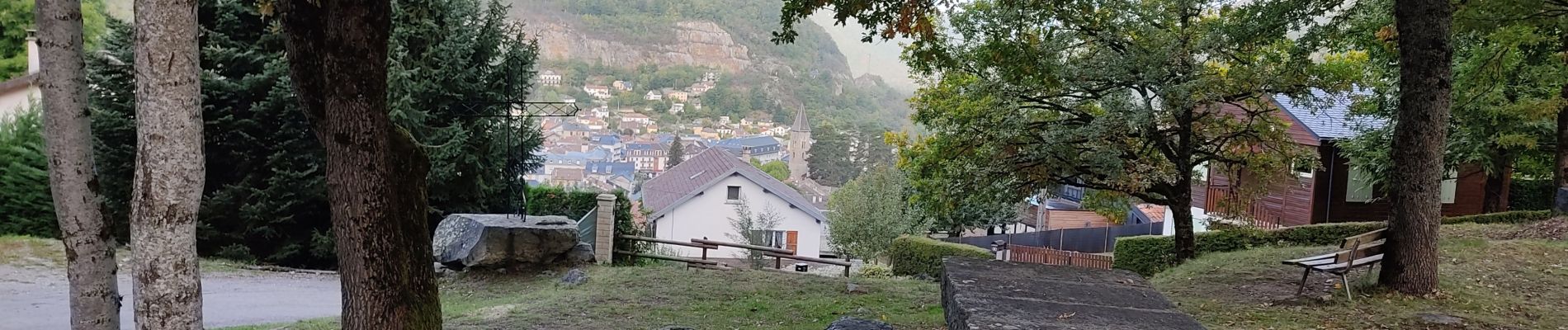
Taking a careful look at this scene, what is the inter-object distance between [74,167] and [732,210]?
2890 cm

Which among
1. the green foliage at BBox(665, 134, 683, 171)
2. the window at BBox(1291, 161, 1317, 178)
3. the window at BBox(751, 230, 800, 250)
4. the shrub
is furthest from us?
the green foliage at BBox(665, 134, 683, 171)

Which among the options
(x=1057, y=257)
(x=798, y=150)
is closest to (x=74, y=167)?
(x=1057, y=257)

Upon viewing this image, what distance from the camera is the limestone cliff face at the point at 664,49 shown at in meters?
86.1

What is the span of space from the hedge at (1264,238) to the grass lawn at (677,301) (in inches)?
287

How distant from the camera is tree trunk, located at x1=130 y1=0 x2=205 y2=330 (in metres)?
4.27

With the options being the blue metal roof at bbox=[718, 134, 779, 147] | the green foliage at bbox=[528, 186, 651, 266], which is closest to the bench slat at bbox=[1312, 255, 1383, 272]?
the green foliage at bbox=[528, 186, 651, 266]

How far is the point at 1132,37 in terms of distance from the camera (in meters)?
11.9

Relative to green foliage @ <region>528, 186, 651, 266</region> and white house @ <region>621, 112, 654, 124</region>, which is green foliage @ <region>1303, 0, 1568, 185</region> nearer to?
green foliage @ <region>528, 186, 651, 266</region>

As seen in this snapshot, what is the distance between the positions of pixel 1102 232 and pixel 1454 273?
22.1 metres

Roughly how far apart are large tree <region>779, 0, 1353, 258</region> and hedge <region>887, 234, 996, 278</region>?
6889 mm

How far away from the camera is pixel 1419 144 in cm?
775

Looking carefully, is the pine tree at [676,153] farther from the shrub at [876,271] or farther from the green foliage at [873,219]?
the shrub at [876,271]

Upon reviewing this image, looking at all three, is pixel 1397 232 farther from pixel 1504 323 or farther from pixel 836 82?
pixel 836 82

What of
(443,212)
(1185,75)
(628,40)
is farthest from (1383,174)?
(628,40)
